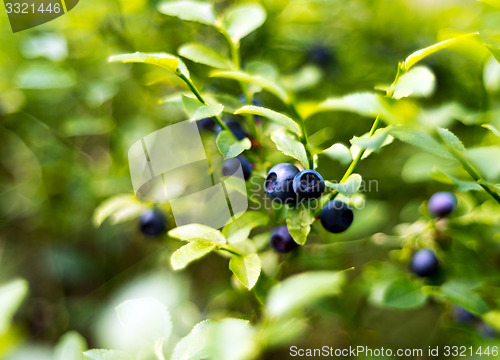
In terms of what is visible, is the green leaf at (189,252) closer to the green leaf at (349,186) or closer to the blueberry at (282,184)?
the blueberry at (282,184)

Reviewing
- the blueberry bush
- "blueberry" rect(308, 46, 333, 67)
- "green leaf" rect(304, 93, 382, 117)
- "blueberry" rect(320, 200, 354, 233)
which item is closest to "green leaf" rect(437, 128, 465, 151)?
the blueberry bush

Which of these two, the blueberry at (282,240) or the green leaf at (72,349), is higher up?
the blueberry at (282,240)

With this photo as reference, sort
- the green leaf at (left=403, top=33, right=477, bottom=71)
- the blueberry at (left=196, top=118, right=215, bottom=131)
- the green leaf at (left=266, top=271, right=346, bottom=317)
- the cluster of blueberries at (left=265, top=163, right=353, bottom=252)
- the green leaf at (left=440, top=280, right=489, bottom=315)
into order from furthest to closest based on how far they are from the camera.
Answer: the blueberry at (left=196, top=118, right=215, bottom=131) < the green leaf at (left=440, top=280, right=489, bottom=315) < the cluster of blueberries at (left=265, top=163, right=353, bottom=252) < the green leaf at (left=403, top=33, right=477, bottom=71) < the green leaf at (left=266, top=271, right=346, bottom=317)

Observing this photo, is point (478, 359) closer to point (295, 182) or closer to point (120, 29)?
point (295, 182)

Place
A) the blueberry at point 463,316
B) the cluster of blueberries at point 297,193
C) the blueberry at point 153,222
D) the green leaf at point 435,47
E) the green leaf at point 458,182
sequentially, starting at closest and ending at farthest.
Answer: the green leaf at point 435,47
the cluster of blueberries at point 297,193
the green leaf at point 458,182
the blueberry at point 153,222
the blueberry at point 463,316

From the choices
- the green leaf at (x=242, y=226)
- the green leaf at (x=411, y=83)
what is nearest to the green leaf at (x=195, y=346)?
the green leaf at (x=242, y=226)

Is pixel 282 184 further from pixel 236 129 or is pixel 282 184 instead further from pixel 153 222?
pixel 153 222

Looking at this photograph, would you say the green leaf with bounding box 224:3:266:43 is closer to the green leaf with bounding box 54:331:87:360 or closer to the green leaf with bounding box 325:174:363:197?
the green leaf with bounding box 325:174:363:197
